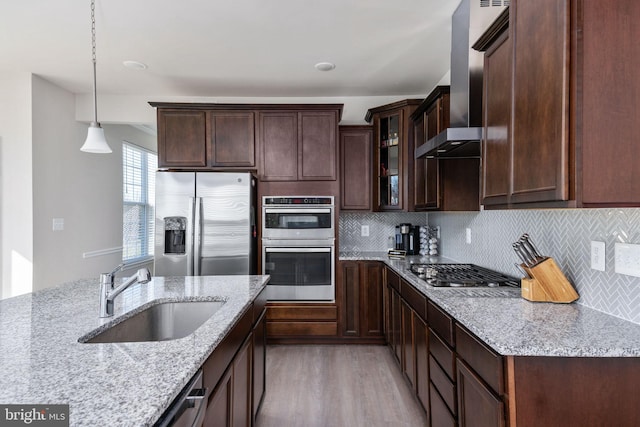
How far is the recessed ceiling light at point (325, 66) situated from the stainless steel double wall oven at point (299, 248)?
1.21 m

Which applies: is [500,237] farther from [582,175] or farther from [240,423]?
[240,423]

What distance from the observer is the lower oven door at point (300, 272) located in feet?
Answer: 11.4

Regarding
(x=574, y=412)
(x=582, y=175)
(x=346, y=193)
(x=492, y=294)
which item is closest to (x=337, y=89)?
(x=346, y=193)

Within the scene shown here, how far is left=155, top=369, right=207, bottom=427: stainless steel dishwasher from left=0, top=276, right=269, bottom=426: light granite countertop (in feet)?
0.13

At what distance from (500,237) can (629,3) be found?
157cm

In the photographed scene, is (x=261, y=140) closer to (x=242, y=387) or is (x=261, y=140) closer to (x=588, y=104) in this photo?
(x=242, y=387)

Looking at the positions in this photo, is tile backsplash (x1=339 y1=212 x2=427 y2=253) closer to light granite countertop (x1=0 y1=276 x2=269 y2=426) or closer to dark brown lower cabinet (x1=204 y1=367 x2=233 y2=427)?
light granite countertop (x1=0 y1=276 x2=269 y2=426)

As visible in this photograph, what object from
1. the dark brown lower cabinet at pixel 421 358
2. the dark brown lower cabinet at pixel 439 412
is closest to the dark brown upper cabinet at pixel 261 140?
the dark brown lower cabinet at pixel 421 358

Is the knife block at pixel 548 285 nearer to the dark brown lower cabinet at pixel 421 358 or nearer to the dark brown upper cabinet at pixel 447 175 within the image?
the dark brown lower cabinet at pixel 421 358

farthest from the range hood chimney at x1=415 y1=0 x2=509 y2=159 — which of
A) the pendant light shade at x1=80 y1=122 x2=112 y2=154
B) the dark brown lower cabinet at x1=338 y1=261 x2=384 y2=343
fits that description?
the pendant light shade at x1=80 y1=122 x2=112 y2=154

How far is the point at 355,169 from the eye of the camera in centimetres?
376

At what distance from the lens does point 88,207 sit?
4117 mm

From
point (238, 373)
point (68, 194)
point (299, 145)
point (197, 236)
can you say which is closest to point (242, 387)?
point (238, 373)

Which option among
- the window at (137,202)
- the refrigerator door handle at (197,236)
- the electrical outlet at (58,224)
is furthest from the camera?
the window at (137,202)
